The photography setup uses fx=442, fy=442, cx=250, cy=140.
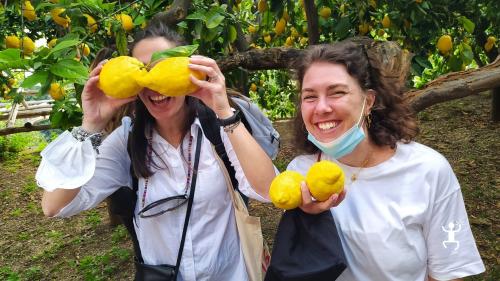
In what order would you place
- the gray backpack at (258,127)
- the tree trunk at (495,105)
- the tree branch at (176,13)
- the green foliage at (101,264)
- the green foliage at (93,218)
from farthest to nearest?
the tree trunk at (495,105)
the green foliage at (93,218)
the green foliage at (101,264)
the tree branch at (176,13)
the gray backpack at (258,127)

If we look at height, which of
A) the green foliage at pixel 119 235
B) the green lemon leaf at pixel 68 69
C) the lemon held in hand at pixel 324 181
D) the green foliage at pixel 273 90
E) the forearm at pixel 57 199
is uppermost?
the green lemon leaf at pixel 68 69

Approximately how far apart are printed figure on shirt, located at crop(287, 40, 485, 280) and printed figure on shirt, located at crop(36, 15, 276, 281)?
9.6 inches

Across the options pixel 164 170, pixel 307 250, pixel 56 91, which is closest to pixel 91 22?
pixel 56 91

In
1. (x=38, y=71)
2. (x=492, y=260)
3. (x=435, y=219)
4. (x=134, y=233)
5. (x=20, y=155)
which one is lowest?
(x=20, y=155)

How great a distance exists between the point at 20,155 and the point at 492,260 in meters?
7.50

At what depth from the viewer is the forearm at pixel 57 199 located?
1404 millimetres

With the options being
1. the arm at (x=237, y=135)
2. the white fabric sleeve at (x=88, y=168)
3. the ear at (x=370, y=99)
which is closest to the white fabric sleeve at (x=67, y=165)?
the white fabric sleeve at (x=88, y=168)

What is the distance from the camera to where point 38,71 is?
137 cm

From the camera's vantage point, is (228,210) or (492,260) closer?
(228,210)

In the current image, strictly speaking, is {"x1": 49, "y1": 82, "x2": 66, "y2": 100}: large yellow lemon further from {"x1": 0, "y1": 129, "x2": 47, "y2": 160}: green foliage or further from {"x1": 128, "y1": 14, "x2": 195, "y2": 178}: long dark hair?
{"x1": 0, "y1": 129, "x2": 47, "y2": 160}: green foliage

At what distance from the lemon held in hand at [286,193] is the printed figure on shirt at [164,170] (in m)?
0.17

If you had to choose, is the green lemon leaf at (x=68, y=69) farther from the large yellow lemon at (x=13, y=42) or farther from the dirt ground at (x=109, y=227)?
the dirt ground at (x=109, y=227)

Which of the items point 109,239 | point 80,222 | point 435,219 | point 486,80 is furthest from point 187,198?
point 80,222

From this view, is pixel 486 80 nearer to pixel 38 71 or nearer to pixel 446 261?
pixel 446 261
